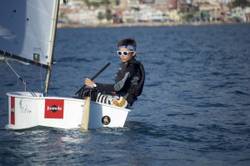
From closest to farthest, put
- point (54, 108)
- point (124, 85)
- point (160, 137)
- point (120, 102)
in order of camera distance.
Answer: point (160, 137) < point (54, 108) < point (120, 102) < point (124, 85)

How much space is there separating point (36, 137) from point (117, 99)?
7.06 ft

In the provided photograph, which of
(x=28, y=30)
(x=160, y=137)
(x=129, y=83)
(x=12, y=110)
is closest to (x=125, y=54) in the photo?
(x=129, y=83)

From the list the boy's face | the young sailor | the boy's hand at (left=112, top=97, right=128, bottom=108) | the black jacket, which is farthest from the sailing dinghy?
the boy's face

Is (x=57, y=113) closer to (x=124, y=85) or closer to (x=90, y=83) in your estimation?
(x=90, y=83)

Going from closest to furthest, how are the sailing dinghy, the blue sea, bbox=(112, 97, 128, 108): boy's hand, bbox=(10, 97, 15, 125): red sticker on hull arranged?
the blue sea, the sailing dinghy, bbox=(10, 97, 15, 125): red sticker on hull, bbox=(112, 97, 128, 108): boy's hand

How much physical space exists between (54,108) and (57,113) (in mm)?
160

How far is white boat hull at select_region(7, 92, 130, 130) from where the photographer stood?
52.9 feet

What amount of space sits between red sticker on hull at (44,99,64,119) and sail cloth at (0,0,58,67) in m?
1.16

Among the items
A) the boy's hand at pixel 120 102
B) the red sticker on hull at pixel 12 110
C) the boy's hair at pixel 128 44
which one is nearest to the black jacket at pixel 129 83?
the boy's hand at pixel 120 102

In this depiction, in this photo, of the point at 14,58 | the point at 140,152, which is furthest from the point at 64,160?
the point at 14,58

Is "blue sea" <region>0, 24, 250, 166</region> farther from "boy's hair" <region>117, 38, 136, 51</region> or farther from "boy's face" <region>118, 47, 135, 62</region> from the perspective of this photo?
"boy's hair" <region>117, 38, 136, 51</region>

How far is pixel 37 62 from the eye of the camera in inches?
664

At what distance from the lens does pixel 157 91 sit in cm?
2614

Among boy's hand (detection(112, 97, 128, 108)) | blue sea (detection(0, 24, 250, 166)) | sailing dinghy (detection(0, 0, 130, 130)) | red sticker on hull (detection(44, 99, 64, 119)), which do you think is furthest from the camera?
boy's hand (detection(112, 97, 128, 108))
